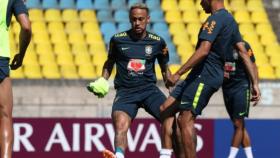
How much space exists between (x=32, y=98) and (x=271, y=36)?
5396 mm

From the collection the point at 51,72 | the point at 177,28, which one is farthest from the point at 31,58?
the point at 177,28

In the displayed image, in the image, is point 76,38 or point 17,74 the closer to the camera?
point 17,74

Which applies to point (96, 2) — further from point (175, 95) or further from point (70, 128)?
point (175, 95)

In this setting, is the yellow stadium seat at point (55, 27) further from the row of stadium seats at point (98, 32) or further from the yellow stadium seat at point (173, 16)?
the yellow stadium seat at point (173, 16)

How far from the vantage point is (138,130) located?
12836 millimetres

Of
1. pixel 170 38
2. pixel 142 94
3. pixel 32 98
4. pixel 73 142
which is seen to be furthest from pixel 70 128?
pixel 170 38

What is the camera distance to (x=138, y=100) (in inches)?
386

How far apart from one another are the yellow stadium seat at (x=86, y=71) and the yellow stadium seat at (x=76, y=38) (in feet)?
2.93

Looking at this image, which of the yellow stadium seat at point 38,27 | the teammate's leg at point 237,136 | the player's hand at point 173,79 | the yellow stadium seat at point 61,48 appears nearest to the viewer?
the player's hand at point 173,79

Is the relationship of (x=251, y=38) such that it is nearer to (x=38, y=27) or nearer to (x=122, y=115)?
(x=38, y=27)

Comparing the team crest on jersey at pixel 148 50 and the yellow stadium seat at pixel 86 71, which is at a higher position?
the team crest on jersey at pixel 148 50

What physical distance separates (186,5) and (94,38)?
2.30m

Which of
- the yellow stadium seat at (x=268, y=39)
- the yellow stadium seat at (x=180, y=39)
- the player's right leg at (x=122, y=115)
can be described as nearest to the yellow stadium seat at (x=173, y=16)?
the yellow stadium seat at (x=180, y=39)

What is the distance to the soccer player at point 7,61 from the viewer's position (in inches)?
293
